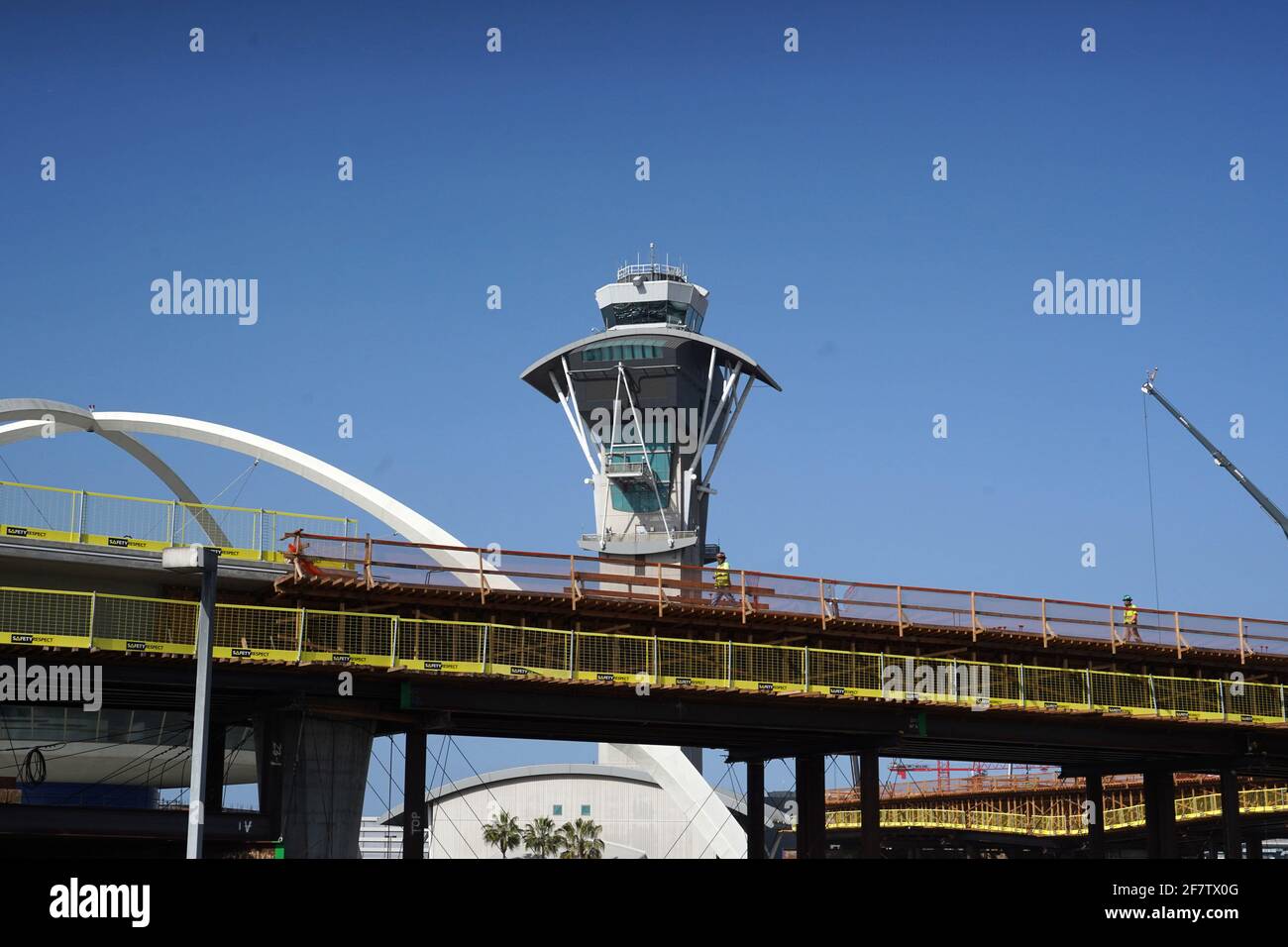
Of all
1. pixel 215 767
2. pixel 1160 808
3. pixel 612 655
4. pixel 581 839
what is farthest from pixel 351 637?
pixel 581 839

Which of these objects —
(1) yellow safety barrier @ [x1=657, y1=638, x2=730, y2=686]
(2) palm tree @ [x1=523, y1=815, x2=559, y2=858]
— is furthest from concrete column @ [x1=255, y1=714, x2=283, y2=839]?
(2) palm tree @ [x1=523, y1=815, x2=559, y2=858]

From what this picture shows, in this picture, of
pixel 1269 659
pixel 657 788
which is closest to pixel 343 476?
pixel 657 788

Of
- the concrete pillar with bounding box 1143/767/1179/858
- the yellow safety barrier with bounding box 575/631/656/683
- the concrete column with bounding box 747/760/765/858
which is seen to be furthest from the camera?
the concrete pillar with bounding box 1143/767/1179/858

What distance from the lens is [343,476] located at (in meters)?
84.3

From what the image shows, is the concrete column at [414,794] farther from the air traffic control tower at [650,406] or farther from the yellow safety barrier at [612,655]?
the air traffic control tower at [650,406]

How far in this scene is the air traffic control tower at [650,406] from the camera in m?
130

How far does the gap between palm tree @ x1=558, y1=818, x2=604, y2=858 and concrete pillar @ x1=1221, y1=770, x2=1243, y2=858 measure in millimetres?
41177

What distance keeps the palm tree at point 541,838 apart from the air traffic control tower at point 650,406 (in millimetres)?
38636

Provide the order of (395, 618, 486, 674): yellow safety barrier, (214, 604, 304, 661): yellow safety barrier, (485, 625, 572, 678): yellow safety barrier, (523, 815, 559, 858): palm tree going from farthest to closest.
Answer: (523, 815, 559, 858): palm tree < (485, 625, 572, 678): yellow safety barrier < (395, 618, 486, 674): yellow safety barrier < (214, 604, 304, 661): yellow safety barrier

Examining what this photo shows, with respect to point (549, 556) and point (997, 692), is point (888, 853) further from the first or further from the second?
point (549, 556)

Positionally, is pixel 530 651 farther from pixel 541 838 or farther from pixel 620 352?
pixel 620 352

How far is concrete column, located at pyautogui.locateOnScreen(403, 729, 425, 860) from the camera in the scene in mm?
46656

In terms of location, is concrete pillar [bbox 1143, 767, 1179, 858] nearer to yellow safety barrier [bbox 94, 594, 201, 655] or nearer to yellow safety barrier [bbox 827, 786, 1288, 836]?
yellow safety barrier [bbox 827, 786, 1288, 836]
